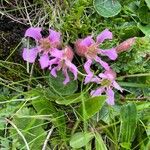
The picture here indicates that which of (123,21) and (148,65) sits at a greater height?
(123,21)

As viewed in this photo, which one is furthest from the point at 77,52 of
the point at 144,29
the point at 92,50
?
the point at 144,29

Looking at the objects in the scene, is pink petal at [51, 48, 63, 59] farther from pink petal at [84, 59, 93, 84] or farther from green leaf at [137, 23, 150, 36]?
green leaf at [137, 23, 150, 36]

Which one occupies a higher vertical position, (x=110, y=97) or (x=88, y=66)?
(x=88, y=66)

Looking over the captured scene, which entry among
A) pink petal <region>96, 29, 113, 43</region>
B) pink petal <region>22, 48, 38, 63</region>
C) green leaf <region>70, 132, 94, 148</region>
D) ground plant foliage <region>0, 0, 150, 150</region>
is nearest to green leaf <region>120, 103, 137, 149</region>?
ground plant foliage <region>0, 0, 150, 150</region>

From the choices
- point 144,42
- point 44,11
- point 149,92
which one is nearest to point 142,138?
point 149,92

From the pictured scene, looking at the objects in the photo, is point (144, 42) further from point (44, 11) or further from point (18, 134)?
point (18, 134)

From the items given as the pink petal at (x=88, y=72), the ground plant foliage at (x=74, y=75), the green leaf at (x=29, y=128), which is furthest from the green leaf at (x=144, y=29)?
the green leaf at (x=29, y=128)

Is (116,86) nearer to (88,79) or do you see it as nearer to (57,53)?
(88,79)

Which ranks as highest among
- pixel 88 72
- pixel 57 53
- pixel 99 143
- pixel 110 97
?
pixel 57 53
